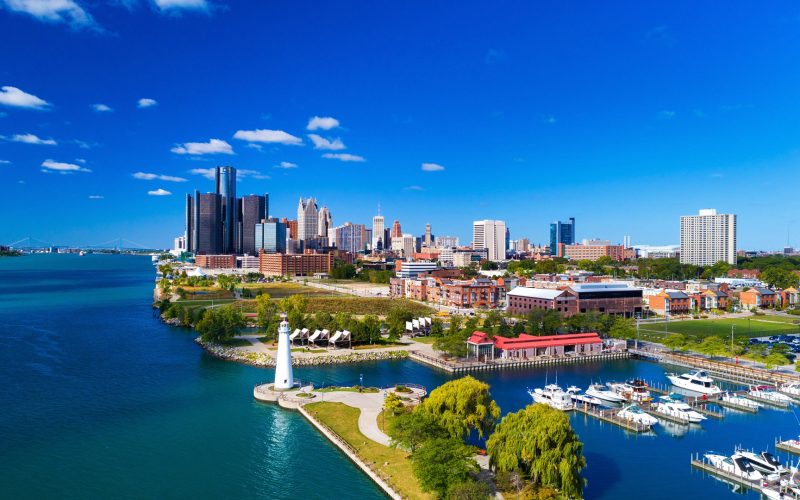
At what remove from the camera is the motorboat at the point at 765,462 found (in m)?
19.5

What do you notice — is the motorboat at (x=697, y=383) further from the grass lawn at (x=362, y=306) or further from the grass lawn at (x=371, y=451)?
the grass lawn at (x=362, y=306)

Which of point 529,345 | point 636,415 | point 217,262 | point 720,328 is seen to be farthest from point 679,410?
point 217,262

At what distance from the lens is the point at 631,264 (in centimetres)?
13888

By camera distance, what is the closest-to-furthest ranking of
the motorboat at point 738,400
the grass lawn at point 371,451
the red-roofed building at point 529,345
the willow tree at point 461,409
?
1. the grass lawn at point 371,451
2. the willow tree at point 461,409
3. the motorboat at point 738,400
4. the red-roofed building at point 529,345

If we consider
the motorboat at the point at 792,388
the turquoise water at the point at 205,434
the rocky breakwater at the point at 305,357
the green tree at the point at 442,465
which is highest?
the green tree at the point at 442,465

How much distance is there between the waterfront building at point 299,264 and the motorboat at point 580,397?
105 metres

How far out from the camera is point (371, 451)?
2052 cm

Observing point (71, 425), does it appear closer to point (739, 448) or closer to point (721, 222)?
point (739, 448)

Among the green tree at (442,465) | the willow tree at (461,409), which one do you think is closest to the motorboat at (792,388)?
the willow tree at (461,409)

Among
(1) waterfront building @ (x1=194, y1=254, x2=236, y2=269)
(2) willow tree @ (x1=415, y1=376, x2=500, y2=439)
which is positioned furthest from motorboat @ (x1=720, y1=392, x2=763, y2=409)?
(1) waterfront building @ (x1=194, y1=254, x2=236, y2=269)

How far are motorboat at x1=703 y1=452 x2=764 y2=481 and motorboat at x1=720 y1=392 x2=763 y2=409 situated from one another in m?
8.75

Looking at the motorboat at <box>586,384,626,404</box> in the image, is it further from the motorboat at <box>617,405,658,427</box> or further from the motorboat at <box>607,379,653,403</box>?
the motorboat at <box>617,405,658,427</box>

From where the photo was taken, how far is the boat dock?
24.8 meters

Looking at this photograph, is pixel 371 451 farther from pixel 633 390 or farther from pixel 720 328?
pixel 720 328
